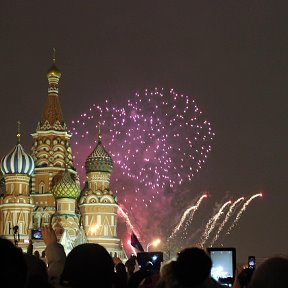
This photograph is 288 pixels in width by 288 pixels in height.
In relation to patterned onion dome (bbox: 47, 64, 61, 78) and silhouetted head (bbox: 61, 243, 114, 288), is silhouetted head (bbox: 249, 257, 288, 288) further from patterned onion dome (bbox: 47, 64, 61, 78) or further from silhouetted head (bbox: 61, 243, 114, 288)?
patterned onion dome (bbox: 47, 64, 61, 78)

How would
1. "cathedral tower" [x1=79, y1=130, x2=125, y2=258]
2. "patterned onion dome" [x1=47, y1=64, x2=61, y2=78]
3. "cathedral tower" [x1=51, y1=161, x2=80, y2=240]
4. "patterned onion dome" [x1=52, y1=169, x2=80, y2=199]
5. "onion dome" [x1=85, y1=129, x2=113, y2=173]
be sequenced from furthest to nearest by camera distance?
"patterned onion dome" [x1=47, y1=64, x2=61, y2=78] → "onion dome" [x1=85, y1=129, x2=113, y2=173] → "cathedral tower" [x1=79, y1=130, x2=125, y2=258] → "patterned onion dome" [x1=52, y1=169, x2=80, y2=199] → "cathedral tower" [x1=51, y1=161, x2=80, y2=240]

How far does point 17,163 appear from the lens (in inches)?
2178

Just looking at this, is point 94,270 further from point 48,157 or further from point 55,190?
point 48,157

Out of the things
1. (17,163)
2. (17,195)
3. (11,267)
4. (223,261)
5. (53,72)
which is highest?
(53,72)

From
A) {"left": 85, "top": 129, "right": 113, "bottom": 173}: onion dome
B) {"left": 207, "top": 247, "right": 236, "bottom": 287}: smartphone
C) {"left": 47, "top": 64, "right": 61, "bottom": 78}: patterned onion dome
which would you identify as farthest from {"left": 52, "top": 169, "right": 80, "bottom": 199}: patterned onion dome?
{"left": 207, "top": 247, "right": 236, "bottom": 287}: smartphone

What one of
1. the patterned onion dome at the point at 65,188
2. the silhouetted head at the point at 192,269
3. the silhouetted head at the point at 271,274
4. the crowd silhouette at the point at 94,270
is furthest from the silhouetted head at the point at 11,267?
the patterned onion dome at the point at 65,188

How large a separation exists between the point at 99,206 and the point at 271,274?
51.9 m

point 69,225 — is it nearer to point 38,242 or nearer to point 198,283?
point 38,242

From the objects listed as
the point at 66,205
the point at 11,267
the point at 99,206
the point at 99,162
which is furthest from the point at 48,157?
the point at 11,267

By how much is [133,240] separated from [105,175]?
22467 millimetres

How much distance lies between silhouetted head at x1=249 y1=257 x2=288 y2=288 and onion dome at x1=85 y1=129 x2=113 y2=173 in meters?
52.9

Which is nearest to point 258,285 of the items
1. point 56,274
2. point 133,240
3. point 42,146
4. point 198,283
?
point 198,283

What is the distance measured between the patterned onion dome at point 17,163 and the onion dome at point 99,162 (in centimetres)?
389

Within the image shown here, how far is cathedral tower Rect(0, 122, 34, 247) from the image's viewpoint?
5409cm
